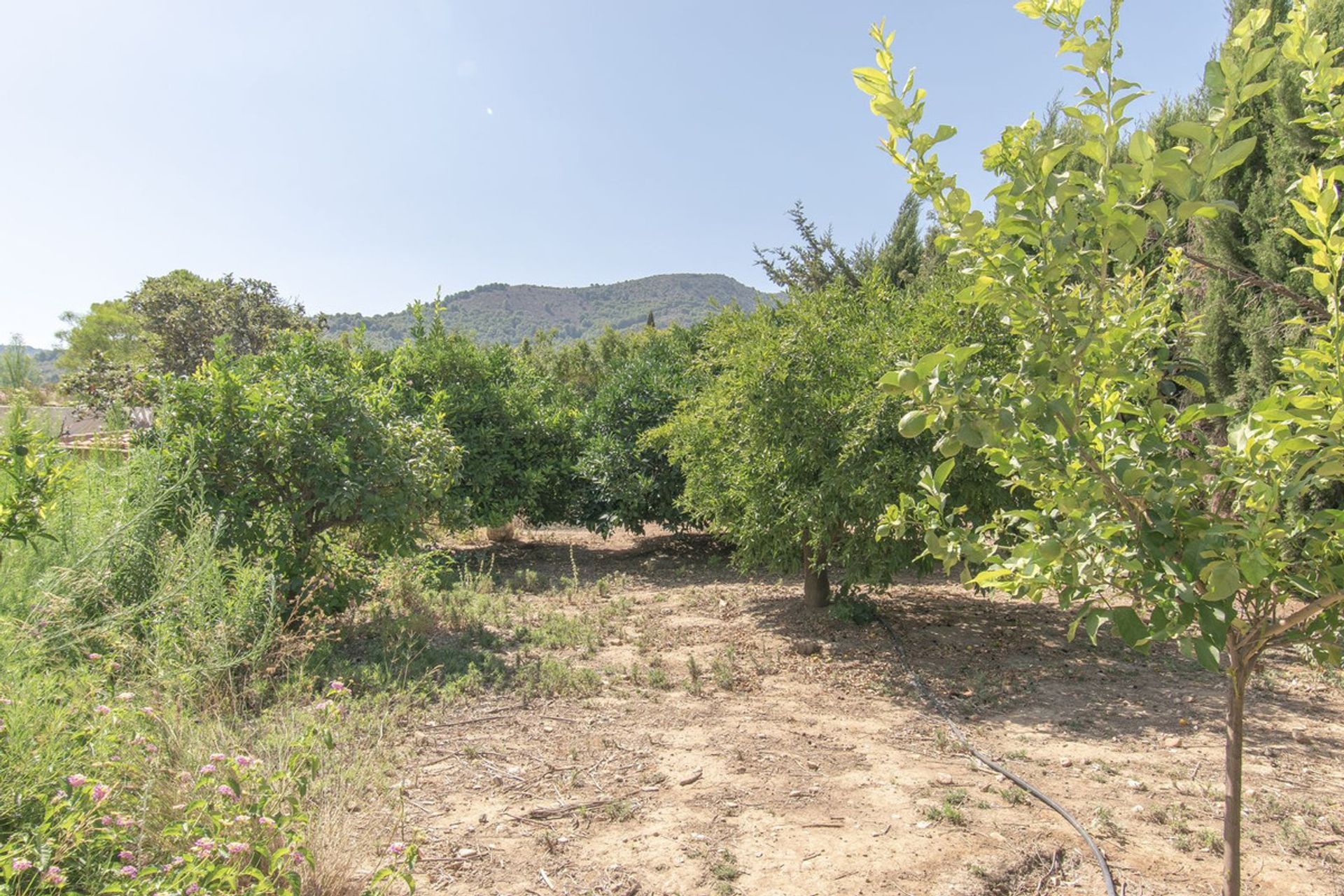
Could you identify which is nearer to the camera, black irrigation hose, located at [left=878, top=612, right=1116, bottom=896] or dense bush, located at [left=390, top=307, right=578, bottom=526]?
black irrigation hose, located at [left=878, top=612, right=1116, bottom=896]

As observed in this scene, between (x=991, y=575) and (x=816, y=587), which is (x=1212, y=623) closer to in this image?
(x=991, y=575)

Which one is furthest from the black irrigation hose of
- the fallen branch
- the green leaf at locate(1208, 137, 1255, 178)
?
the green leaf at locate(1208, 137, 1255, 178)

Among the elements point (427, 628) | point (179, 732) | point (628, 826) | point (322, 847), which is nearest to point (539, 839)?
point (628, 826)

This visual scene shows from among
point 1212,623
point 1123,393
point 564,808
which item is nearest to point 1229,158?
point 1123,393

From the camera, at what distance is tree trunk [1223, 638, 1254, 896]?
6.75 feet

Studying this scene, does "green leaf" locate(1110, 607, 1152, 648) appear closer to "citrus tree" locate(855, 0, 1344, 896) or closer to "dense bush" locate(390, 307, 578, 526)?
"citrus tree" locate(855, 0, 1344, 896)

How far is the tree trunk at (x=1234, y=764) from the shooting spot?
2.06 metres

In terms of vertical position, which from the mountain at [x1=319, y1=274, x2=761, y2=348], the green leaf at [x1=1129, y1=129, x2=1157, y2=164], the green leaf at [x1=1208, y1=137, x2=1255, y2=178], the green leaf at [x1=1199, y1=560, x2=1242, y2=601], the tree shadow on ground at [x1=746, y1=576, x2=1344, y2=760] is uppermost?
the mountain at [x1=319, y1=274, x2=761, y2=348]

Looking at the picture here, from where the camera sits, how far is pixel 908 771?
360 cm

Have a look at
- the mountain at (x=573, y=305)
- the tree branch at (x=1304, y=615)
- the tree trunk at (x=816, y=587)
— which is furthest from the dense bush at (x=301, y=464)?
the mountain at (x=573, y=305)

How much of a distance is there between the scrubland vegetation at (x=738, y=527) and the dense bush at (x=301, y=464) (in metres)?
0.03

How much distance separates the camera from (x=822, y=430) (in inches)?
220

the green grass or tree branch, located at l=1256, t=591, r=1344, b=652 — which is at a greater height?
tree branch, located at l=1256, t=591, r=1344, b=652

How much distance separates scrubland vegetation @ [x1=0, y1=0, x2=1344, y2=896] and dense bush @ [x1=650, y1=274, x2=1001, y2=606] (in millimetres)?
35
